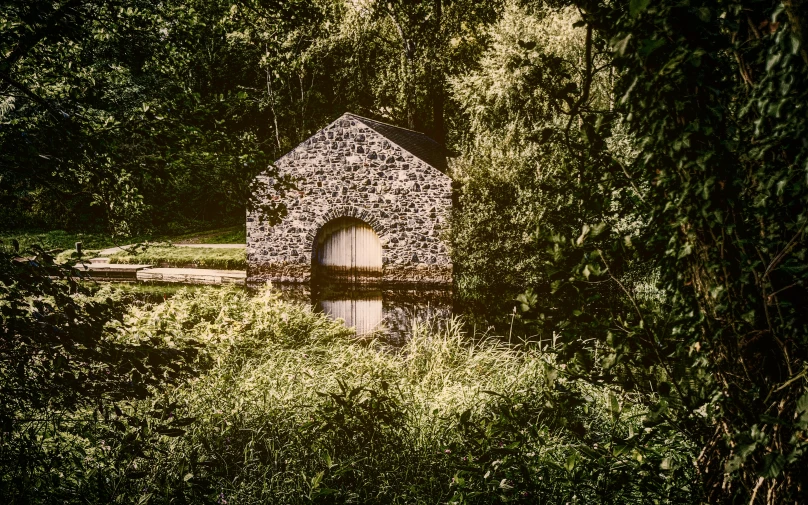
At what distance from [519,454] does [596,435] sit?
5.63 feet

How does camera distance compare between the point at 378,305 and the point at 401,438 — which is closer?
the point at 401,438

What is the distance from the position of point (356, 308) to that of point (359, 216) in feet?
10.6

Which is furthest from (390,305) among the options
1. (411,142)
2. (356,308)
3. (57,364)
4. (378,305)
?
(57,364)

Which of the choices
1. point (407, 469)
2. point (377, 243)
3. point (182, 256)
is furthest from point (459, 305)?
point (407, 469)

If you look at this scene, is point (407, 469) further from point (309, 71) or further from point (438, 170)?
point (309, 71)

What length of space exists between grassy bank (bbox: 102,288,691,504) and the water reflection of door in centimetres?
706

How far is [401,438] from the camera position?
406 cm

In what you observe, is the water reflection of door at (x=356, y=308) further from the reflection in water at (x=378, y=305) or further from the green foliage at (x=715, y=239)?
the green foliage at (x=715, y=239)

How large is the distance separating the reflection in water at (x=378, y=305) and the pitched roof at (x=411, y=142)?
3.92 m

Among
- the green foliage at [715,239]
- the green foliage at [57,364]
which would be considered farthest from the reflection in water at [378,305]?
the green foliage at [715,239]

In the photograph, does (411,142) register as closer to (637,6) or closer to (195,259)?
(195,259)

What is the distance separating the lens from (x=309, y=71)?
84.3ft

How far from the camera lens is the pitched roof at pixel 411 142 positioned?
1764 cm

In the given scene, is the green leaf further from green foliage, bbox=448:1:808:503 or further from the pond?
the pond
